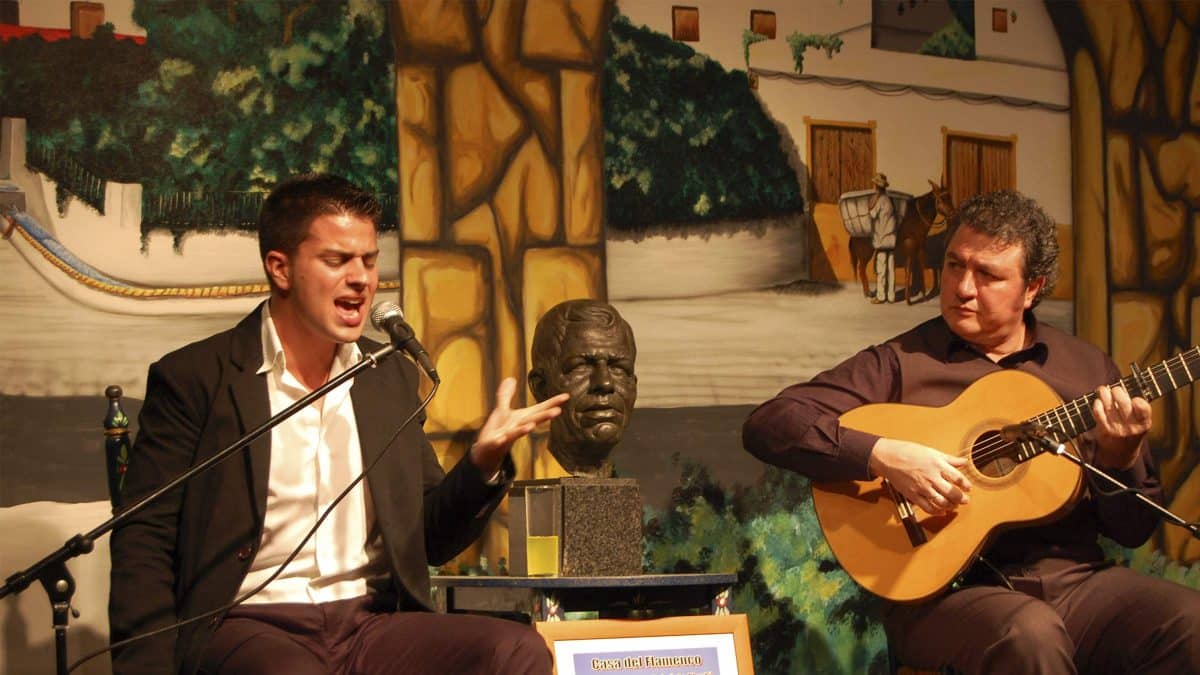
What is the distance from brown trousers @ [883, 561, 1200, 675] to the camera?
3262 millimetres

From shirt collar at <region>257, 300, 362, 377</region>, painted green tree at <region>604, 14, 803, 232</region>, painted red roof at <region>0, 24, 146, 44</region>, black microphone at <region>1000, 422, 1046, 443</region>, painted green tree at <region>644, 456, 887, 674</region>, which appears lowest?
painted green tree at <region>644, 456, 887, 674</region>

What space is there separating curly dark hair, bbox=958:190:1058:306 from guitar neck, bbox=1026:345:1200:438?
0.40 metres

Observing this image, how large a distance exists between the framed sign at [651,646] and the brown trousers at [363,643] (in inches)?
20.6

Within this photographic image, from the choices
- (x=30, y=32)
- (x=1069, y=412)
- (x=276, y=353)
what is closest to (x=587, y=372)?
(x=276, y=353)

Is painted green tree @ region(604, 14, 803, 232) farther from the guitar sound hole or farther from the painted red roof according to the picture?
the painted red roof

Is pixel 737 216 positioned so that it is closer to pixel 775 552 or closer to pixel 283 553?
pixel 775 552

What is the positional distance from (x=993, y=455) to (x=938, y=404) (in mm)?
238

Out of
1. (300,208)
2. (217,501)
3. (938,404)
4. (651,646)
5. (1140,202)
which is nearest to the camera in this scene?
(217,501)

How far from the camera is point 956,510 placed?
354cm

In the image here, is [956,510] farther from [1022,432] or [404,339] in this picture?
[404,339]

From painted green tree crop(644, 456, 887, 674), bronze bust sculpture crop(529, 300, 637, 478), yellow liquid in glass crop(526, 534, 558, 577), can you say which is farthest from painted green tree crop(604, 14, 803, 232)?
yellow liquid in glass crop(526, 534, 558, 577)

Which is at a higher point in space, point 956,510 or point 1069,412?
point 1069,412

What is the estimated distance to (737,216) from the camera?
16.0 ft

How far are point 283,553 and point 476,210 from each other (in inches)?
66.6
